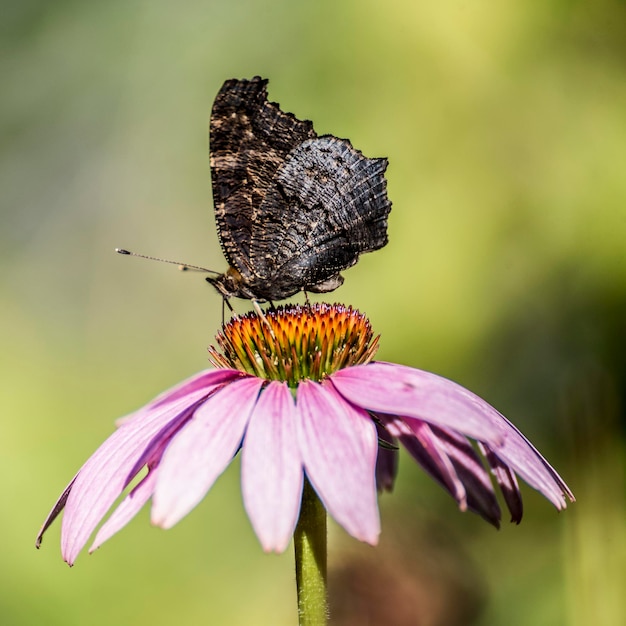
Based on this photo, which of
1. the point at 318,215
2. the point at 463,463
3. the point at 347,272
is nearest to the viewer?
the point at 463,463

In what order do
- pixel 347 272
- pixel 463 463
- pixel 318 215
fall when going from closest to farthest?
1. pixel 463 463
2. pixel 318 215
3. pixel 347 272

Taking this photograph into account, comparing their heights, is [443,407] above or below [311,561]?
above

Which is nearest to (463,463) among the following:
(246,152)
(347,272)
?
(246,152)

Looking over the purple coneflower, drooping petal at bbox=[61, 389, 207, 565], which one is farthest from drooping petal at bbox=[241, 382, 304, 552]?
drooping petal at bbox=[61, 389, 207, 565]

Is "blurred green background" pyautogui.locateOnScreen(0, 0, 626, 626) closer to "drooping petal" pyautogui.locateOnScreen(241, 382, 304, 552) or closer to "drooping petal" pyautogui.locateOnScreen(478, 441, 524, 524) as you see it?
"drooping petal" pyautogui.locateOnScreen(478, 441, 524, 524)

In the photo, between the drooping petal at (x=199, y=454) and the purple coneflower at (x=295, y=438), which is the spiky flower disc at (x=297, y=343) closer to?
the purple coneflower at (x=295, y=438)

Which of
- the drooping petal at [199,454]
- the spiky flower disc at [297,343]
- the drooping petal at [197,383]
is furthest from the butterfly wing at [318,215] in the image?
the drooping petal at [199,454]

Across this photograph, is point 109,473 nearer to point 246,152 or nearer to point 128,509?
point 128,509
